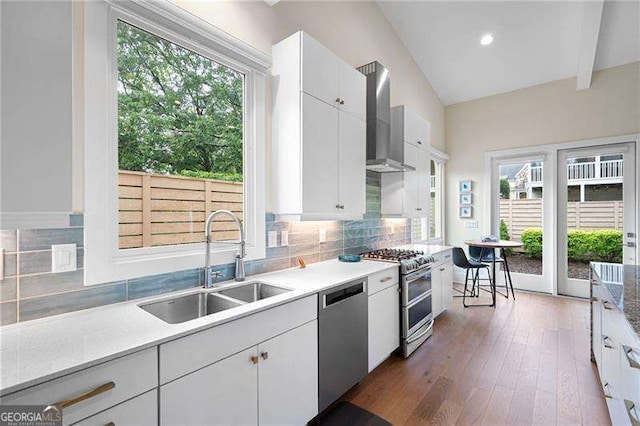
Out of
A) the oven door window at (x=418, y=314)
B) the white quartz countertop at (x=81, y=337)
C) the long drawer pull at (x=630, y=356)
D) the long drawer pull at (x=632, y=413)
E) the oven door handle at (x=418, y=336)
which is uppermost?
the white quartz countertop at (x=81, y=337)

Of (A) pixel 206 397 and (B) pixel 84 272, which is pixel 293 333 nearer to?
(A) pixel 206 397

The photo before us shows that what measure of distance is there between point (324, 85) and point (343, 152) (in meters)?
0.57

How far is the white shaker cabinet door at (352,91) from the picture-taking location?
259cm

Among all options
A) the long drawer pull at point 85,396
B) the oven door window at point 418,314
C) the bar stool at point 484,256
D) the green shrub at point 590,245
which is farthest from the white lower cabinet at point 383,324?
the green shrub at point 590,245

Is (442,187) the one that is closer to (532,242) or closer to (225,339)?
(532,242)

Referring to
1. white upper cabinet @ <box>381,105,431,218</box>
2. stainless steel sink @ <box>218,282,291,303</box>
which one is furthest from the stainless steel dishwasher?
white upper cabinet @ <box>381,105,431,218</box>

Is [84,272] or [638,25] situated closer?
[84,272]

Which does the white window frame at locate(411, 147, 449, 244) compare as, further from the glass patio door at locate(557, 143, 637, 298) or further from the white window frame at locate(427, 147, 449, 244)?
the glass patio door at locate(557, 143, 637, 298)

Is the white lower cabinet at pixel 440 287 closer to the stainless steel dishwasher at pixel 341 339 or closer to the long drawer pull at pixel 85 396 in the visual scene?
the stainless steel dishwasher at pixel 341 339

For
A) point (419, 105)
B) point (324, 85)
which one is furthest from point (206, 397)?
point (419, 105)

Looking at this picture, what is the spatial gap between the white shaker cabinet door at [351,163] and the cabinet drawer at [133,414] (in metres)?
1.84

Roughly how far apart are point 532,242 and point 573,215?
0.68 metres

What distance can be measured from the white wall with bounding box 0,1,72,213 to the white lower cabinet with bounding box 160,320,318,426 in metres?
0.82

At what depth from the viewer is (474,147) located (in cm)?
536
